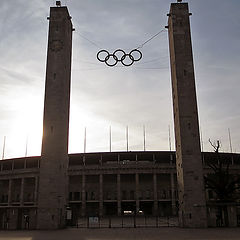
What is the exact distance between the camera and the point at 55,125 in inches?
1553

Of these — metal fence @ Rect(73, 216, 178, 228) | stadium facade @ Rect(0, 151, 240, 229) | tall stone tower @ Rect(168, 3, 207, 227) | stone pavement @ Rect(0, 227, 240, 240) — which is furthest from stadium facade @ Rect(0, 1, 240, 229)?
stadium facade @ Rect(0, 151, 240, 229)

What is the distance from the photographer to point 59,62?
1640 inches

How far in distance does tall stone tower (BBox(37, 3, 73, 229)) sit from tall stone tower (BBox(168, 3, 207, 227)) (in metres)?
14.7

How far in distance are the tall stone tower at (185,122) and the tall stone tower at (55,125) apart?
48.3 feet

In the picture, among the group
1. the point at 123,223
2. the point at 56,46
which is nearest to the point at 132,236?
the point at 123,223

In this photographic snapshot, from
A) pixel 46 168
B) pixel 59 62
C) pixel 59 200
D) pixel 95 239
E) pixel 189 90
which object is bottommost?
pixel 95 239

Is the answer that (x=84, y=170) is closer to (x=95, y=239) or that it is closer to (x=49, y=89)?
(x=49, y=89)

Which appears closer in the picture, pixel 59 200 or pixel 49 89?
pixel 59 200

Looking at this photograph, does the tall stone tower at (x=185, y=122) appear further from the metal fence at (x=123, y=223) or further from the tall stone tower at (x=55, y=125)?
the tall stone tower at (x=55, y=125)

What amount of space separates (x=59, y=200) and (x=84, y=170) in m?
37.0

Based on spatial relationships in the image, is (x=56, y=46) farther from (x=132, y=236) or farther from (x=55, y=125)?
(x=132, y=236)

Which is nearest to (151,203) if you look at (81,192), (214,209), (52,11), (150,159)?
(150,159)

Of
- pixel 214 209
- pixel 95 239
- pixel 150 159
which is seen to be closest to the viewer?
pixel 95 239

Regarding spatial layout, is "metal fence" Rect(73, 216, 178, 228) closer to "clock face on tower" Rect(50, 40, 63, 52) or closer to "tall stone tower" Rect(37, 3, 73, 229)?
"tall stone tower" Rect(37, 3, 73, 229)
